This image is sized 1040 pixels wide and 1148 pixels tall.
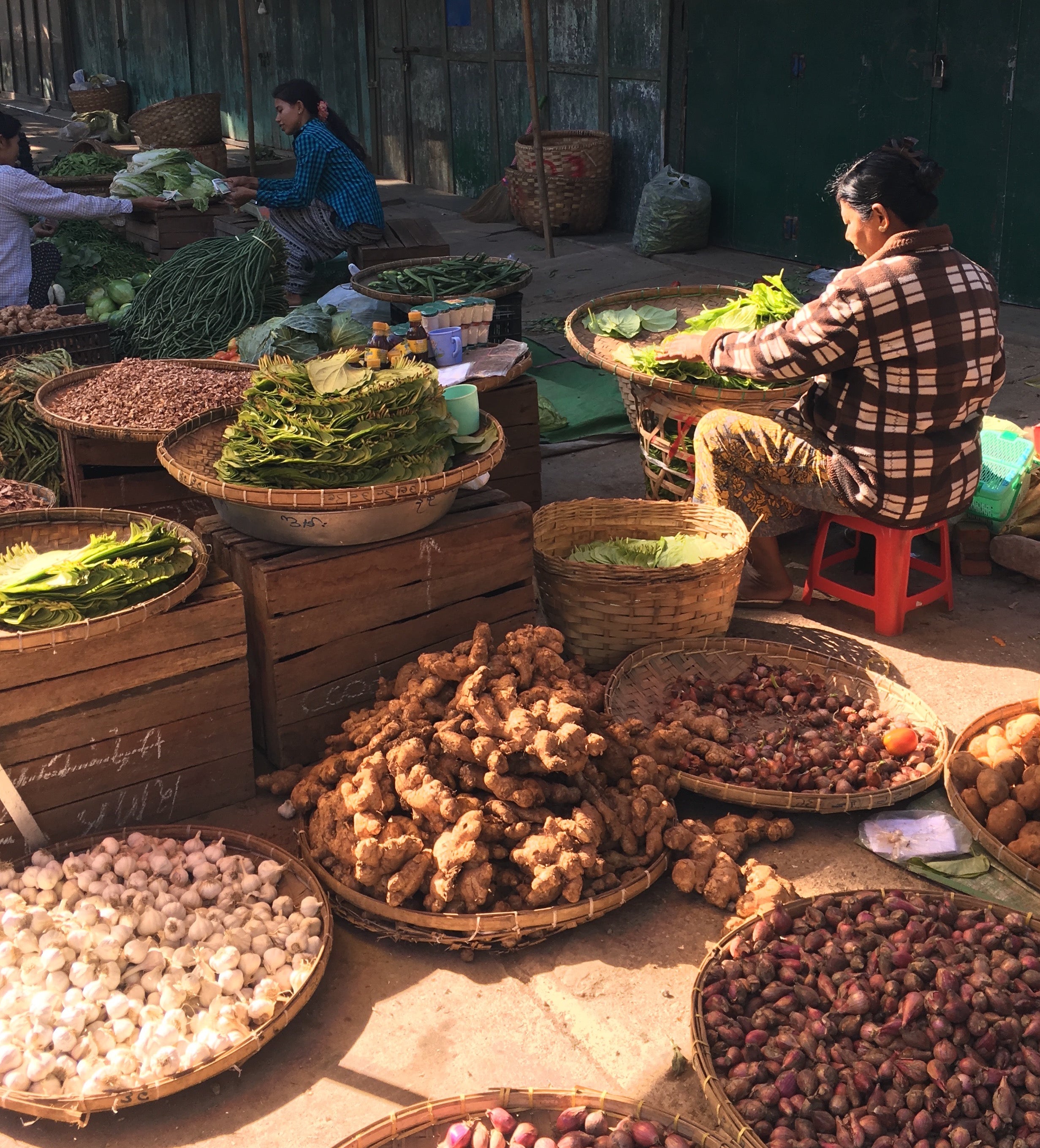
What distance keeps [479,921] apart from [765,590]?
6.49 feet

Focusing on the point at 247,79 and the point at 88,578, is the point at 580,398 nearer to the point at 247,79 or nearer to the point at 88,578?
the point at 88,578

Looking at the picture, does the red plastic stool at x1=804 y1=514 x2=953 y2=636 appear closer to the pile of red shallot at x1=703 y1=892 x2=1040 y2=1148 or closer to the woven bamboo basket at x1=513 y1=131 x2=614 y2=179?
the pile of red shallot at x1=703 y1=892 x2=1040 y2=1148

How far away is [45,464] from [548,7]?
22.9 ft

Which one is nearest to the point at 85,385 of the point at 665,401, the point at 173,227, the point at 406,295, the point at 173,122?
the point at 406,295

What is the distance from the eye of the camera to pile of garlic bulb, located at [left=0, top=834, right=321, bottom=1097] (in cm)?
233

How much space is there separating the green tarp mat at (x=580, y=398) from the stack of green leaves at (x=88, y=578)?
3.13m

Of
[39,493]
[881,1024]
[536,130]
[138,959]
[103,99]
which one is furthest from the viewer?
[103,99]

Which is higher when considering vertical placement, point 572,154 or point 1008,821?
point 572,154

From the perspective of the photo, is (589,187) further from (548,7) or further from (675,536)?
(675,536)

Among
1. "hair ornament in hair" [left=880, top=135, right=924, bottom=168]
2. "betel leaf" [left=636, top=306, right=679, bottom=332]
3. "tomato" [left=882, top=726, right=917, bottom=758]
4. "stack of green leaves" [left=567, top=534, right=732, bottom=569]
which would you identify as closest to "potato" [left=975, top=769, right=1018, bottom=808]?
"tomato" [left=882, top=726, right=917, bottom=758]

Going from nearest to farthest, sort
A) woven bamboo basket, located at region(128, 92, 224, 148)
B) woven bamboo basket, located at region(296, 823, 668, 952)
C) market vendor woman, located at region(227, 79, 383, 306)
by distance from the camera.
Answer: woven bamboo basket, located at region(296, 823, 668, 952) < market vendor woman, located at region(227, 79, 383, 306) < woven bamboo basket, located at region(128, 92, 224, 148)

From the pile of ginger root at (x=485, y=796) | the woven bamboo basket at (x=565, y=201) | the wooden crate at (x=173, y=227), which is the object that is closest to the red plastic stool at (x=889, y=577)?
the pile of ginger root at (x=485, y=796)

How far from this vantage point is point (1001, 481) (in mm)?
4340

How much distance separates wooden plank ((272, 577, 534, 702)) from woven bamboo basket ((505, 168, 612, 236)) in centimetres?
656
